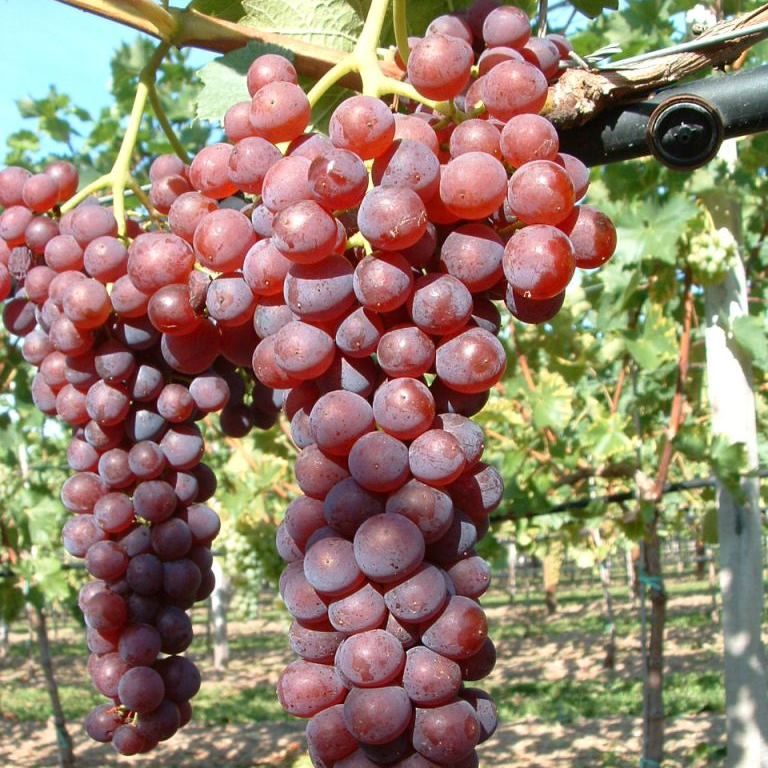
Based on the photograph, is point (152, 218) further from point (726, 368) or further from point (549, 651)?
point (549, 651)

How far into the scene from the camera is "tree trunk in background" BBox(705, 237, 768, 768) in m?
2.49

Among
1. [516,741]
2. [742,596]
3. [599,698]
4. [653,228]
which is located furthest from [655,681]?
[599,698]

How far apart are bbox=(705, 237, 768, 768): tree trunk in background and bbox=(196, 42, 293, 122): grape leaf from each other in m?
2.08

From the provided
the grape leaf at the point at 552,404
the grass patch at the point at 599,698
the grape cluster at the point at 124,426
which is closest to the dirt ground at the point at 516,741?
the grass patch at the point at 599,698

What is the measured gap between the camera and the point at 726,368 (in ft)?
8.97

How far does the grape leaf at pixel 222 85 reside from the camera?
1018 millimetres

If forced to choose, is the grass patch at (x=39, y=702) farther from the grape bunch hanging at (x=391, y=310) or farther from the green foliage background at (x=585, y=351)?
the grape bunch hanging at (x=391, y=310)

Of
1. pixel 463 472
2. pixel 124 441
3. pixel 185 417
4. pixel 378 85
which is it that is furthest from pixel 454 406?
pixel 124 441

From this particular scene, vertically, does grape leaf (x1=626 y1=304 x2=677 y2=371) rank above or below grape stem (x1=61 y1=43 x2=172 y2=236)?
above

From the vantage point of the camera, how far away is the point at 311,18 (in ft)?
3.38

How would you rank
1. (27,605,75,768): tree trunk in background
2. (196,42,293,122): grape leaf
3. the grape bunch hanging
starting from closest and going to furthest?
the grape bunch hanging
(196,42,293,122): grape leaf
(27,605,75,768): tree trunk in background

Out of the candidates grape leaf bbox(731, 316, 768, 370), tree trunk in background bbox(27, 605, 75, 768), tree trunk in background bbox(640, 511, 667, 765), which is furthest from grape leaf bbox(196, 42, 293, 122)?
tree trunk in background bbox(27, 605, 75, 768)

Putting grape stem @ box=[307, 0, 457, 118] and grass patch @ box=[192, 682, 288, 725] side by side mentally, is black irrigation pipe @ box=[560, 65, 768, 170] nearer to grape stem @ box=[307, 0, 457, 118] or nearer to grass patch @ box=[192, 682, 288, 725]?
grape stem @ box=[307, 0, 457, 118]

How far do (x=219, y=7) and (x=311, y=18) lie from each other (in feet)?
0.47
